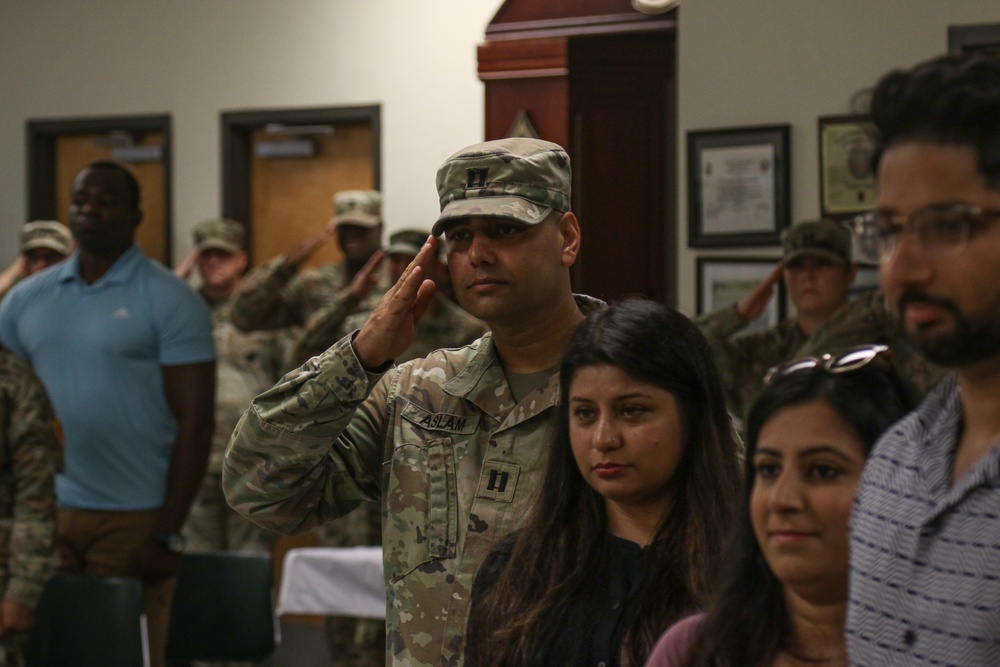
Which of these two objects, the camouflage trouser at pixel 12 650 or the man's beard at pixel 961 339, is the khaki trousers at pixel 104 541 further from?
the man's beard at pixel 961 339

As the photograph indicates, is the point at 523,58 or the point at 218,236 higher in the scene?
the point at 523,58

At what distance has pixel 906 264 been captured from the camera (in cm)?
106

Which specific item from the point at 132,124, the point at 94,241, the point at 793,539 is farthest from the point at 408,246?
the point at 793,539

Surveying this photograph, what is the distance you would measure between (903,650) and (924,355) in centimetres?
22

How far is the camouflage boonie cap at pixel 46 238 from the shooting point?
6.09 metres

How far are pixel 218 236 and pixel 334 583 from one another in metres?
2.46

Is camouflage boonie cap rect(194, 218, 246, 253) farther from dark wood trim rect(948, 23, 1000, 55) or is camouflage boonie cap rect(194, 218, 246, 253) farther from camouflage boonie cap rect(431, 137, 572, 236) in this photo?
camouflage boonie cap rect(431, 137, 572, 236)

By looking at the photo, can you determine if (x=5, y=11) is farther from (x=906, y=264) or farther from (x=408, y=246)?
(x=906, y=264)

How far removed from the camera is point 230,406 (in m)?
5.56

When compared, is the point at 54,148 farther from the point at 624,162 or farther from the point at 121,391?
the point at 624,162

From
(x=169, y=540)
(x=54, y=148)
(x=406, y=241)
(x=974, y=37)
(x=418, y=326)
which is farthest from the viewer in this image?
(x=54, y=148)

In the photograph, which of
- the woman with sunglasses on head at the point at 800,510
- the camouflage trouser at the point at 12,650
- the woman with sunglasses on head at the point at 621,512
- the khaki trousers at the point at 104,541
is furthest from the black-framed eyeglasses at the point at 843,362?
the khaki trousers at the point at 104,541

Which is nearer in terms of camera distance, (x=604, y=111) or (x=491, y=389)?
(x=491, y=389)

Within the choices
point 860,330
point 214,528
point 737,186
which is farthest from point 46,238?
point 860,330
